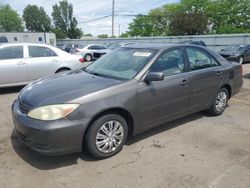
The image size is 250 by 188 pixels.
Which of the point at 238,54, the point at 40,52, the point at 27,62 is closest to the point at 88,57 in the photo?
the point at 238,54

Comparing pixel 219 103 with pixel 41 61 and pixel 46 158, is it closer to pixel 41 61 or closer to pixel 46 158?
pixel 46 158

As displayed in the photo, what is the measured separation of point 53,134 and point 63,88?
2.49ft

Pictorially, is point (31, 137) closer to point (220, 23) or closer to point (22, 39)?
point (22, 39)

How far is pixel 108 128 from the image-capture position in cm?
349

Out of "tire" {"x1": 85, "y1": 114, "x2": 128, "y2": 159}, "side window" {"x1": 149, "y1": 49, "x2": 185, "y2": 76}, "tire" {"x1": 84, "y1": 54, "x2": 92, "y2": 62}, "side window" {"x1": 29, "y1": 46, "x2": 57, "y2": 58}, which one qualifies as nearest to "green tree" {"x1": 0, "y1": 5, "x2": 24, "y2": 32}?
"tire" {"x1": 84, "y1": 54, "x2": 92, "y2": 62}

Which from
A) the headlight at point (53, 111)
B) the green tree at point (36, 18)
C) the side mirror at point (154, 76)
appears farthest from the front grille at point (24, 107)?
the green tree at point (36, 18)

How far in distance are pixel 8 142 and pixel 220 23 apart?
6034 cm

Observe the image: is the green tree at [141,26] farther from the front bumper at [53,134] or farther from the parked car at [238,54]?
the front bumper at [53,134]

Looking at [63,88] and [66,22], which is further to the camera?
[66,22]

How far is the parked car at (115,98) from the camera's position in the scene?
3135 mm

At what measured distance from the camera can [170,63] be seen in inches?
168

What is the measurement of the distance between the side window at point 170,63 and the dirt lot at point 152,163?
3.54 feet

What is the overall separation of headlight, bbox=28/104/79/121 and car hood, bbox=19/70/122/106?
7 centimetres

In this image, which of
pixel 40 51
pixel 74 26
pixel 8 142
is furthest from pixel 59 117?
pixel 74 26
